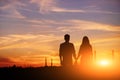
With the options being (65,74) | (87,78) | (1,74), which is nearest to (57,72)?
(65,74)

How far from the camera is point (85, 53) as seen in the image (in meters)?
16.0

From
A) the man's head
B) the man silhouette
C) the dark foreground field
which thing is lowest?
the dark foreground field

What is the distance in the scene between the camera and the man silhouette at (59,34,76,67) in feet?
49.5

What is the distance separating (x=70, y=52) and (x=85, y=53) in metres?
1.08

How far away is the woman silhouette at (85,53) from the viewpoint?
15.6m

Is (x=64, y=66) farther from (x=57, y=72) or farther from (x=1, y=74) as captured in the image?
(x=1, y=74)

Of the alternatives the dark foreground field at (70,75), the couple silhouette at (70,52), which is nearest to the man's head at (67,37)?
the couple silhouette at (70,52)

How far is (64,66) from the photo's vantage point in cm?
1554

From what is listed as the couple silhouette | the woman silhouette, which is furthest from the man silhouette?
the woman silhouette

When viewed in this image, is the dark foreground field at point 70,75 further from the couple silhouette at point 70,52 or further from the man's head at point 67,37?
the man's head at point 67,37

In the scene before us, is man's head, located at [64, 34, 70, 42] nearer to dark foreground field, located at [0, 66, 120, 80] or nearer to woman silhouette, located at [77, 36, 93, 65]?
woman silhouette, located at [77, 36, 93, 65]

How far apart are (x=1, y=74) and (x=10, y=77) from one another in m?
1.20

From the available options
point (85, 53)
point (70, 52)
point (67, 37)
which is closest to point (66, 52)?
point (70, 52)

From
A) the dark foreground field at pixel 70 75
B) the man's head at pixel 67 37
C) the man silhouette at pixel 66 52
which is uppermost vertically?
the man's head at pixel 67 37
